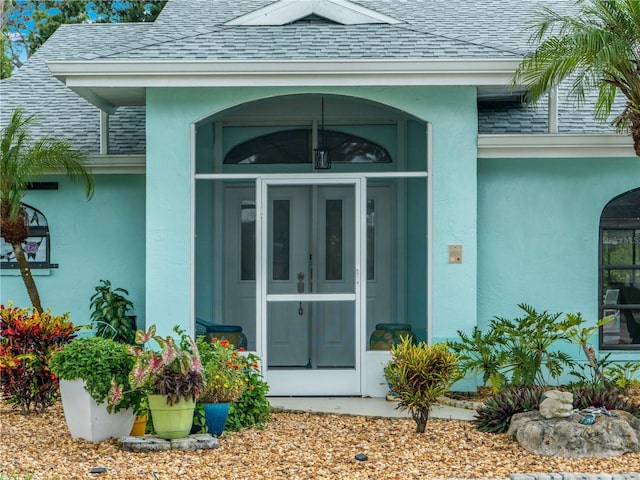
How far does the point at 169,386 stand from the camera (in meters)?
7.81

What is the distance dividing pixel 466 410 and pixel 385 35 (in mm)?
4558

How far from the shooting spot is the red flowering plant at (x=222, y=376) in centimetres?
837

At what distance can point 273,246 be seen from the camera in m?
11.2

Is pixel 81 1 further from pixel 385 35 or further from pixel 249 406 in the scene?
pixel 249 406

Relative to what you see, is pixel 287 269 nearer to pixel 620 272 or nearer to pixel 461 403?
pixel 461 403

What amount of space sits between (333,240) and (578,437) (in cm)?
445

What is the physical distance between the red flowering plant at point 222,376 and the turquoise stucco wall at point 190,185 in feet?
5.71

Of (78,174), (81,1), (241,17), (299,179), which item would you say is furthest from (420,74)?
(81,1)

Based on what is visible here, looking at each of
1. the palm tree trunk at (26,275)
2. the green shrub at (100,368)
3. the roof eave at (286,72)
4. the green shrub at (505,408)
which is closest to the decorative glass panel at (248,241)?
the roof eave at (286,72)

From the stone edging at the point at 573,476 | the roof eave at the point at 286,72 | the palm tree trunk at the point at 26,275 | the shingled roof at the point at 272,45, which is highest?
the shingled roof at the point at 272,45

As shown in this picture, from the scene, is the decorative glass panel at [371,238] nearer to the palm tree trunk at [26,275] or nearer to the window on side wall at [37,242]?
the palm tree trunk at [26,275]

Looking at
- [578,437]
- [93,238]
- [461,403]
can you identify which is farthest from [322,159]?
[578,437]

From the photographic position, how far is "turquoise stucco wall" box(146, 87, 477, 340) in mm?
10336

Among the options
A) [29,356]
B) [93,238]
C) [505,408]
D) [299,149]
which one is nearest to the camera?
[505,408]
